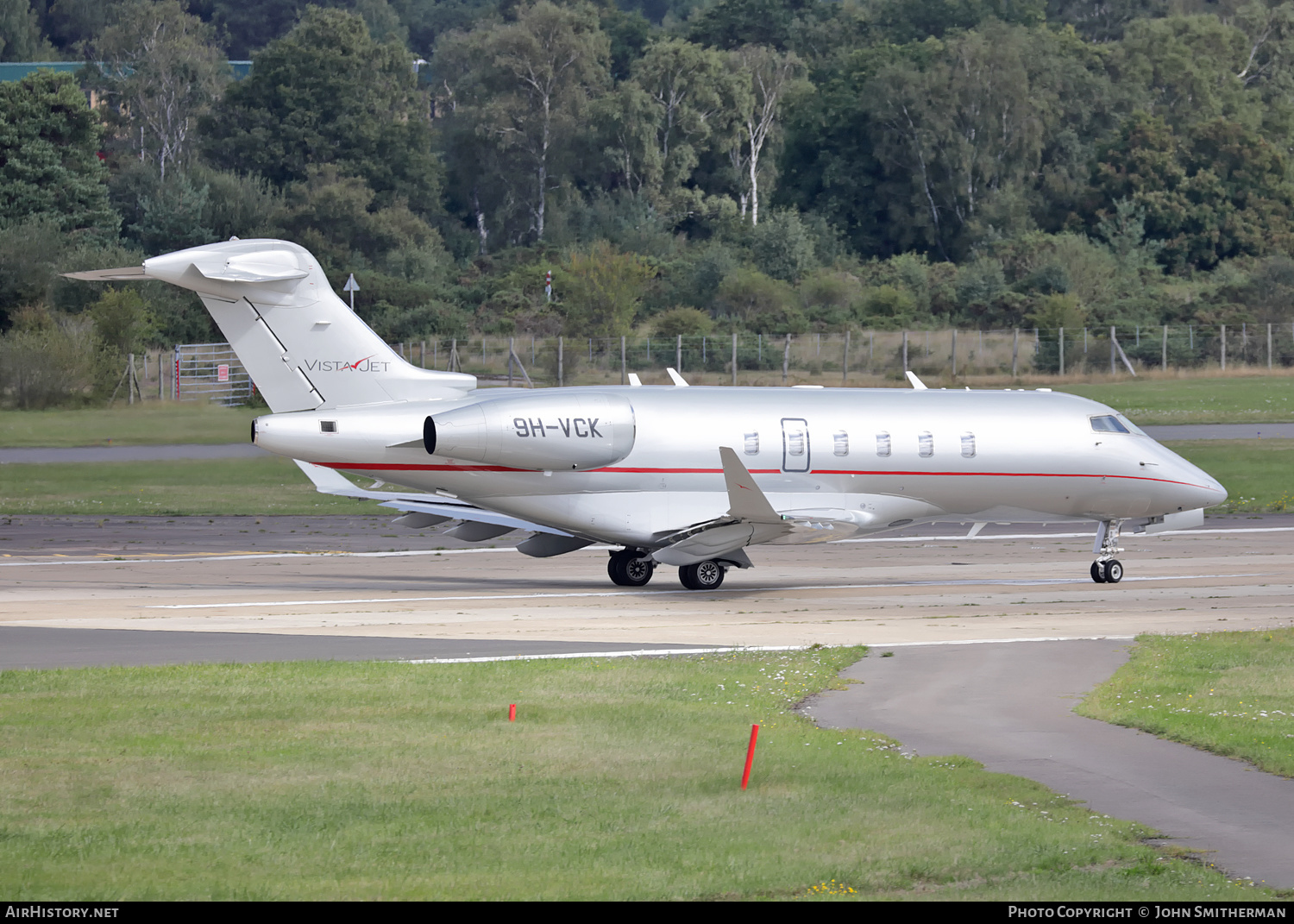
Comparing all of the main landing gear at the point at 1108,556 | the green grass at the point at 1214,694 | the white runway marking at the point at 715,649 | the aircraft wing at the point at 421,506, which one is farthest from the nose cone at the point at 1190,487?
the aircraft wing at the point at 421,506

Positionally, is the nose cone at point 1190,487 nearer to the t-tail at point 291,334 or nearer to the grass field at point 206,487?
the grass field at point 206,487

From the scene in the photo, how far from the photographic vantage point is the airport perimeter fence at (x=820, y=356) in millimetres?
64312

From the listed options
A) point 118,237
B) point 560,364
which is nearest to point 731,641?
point 560,364

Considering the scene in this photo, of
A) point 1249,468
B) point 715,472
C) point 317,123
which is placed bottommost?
point 1249,468

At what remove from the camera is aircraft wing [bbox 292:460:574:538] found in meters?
25.9

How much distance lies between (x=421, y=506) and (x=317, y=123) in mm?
76570

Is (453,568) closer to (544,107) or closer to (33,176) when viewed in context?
(33,176)

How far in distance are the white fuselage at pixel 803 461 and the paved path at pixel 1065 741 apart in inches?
286

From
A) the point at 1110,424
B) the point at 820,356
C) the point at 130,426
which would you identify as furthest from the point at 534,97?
the point at 1110,424

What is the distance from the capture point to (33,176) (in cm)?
8144

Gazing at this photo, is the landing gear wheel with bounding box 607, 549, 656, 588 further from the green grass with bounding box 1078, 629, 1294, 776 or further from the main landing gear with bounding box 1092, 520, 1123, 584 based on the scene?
the green grass with bounding box 1078, 629, 1294, 776

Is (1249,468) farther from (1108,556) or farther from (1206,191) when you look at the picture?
(1206,191)

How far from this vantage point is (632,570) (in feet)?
87.5

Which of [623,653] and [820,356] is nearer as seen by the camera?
[623,653]
